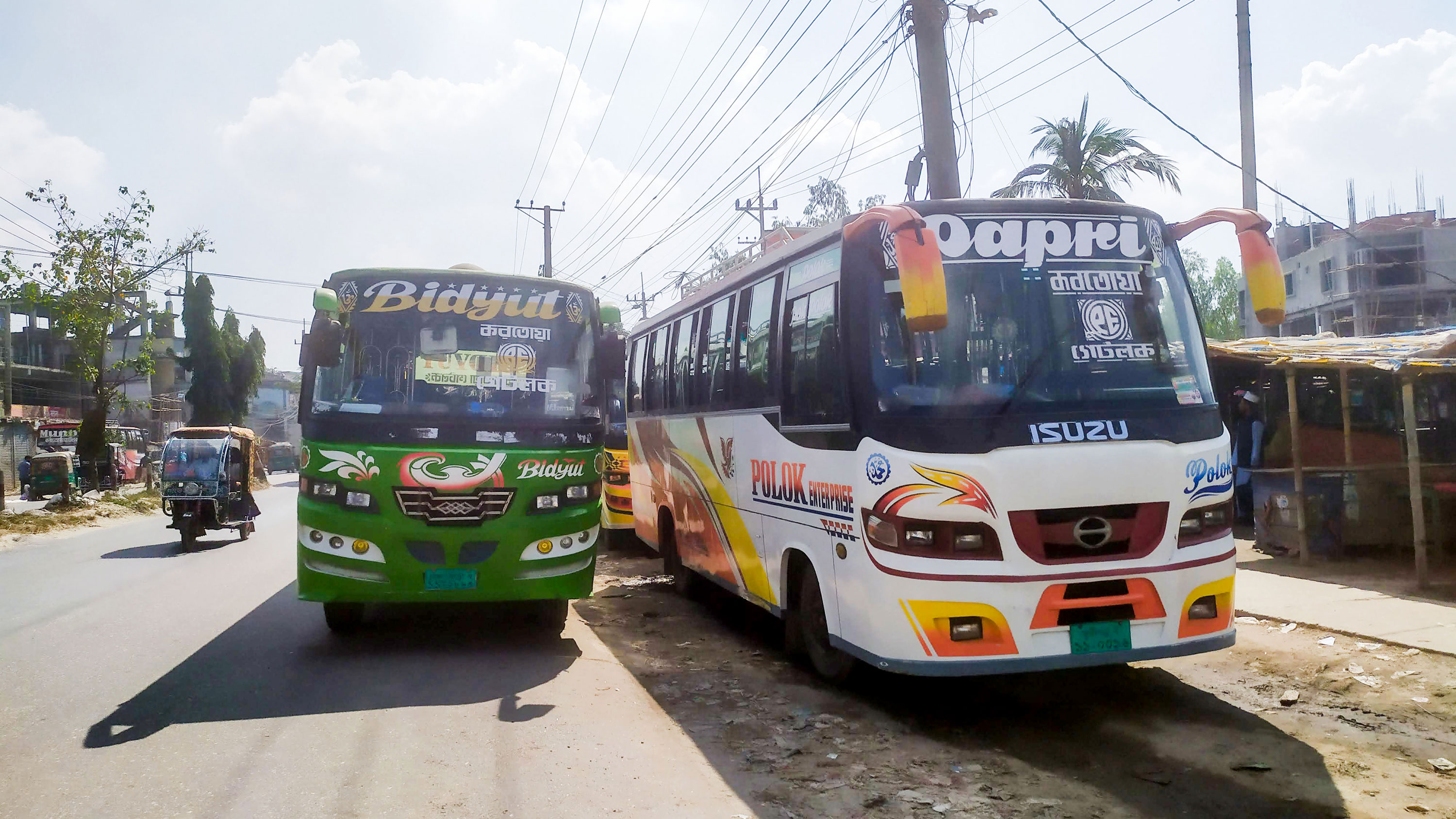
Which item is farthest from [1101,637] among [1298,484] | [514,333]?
[1298,484]

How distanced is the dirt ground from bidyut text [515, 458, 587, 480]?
1.54m

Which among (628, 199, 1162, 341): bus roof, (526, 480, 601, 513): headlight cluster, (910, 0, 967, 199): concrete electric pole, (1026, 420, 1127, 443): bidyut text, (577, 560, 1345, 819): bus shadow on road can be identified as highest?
(910, 0, 967, 199): concrete electric pole

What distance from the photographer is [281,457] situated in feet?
194

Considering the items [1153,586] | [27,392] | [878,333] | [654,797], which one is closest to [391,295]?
[878,333]

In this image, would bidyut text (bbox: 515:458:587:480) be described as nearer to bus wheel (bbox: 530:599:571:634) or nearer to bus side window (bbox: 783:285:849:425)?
bus wheel (bbox: 530:599:571:634)

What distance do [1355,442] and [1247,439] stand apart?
1268 mm

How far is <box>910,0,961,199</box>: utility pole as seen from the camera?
1134 centimetres

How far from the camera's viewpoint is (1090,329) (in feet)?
19.3

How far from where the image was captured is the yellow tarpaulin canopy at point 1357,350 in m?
9.13

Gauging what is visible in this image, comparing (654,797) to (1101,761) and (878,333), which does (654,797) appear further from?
(878,333)

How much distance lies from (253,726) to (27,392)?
57604mm

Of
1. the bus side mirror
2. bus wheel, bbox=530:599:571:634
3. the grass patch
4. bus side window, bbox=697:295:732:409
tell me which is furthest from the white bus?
the grass patch

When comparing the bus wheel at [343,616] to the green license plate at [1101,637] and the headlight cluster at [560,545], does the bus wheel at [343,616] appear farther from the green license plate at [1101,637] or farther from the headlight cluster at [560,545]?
the green license plate at [1101,637]

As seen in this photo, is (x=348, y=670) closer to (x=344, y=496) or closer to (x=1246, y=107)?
(x=344, y=496)
